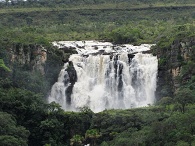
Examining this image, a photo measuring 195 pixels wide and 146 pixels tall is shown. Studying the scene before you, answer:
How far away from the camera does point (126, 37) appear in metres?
66.3

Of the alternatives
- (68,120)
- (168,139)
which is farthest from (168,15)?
(168,139)

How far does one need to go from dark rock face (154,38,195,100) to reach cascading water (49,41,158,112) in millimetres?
762

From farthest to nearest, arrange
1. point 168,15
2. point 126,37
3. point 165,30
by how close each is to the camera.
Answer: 1. point 168,15
2. point 165,30
3. point 126,37

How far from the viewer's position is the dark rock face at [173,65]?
56.8 meters

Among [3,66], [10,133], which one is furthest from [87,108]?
[10,133]

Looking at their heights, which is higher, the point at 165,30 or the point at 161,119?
the point at 165,30

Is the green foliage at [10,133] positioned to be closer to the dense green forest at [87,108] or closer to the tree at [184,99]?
the dense green forest at [87,108]

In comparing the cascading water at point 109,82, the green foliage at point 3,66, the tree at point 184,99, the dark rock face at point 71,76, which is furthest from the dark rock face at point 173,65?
the green foliage at point 3,66

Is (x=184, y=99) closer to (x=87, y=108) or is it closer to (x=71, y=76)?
(x=87, y=108)

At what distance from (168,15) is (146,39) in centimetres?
2431

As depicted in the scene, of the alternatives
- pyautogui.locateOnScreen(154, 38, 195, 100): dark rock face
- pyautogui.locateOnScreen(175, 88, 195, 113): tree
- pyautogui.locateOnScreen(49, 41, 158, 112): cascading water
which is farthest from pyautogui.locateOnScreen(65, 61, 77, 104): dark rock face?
pyautogui.locateOnScreen(175, 88, 195, 113): tree

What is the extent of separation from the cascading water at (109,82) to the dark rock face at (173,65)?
0.76m

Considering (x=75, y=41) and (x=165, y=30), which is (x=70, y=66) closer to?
(x=75, y=41)

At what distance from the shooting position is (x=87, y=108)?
5156cm
